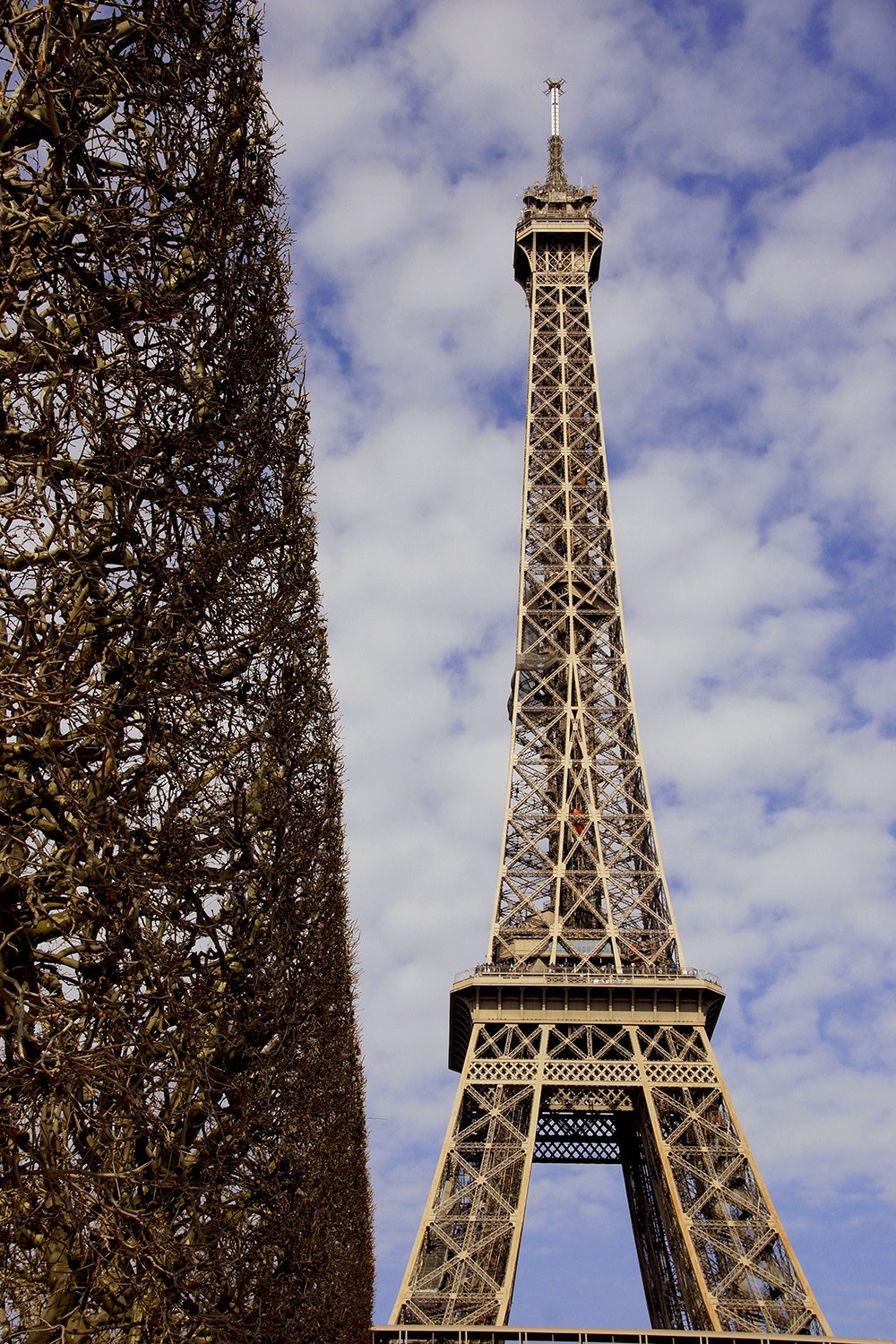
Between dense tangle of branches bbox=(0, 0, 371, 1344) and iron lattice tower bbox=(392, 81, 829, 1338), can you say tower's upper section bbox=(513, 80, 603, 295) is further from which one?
dense tangle of branches bbox=(0, 0, 371, 1344)

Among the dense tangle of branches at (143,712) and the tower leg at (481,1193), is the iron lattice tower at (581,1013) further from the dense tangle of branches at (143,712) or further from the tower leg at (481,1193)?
the dense tangle of branches at (143,712)

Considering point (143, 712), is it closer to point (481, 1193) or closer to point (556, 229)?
point (481, 1193)

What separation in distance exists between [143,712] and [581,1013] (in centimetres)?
3271

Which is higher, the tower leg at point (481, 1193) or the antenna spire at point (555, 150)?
the antenna spire at point (555, 150)

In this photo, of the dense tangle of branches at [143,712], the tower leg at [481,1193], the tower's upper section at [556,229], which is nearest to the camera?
the dense tangle of branches at [143,712]

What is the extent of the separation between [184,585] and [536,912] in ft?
112

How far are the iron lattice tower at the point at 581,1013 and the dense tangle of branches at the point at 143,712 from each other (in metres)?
23.3

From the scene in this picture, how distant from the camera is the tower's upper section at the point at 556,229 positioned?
56625 mm

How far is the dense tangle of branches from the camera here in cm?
741

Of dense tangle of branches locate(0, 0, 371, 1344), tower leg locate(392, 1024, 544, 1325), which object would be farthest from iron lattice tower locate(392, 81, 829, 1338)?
dense tangle of branches locate(0, 0, 371, 1344)

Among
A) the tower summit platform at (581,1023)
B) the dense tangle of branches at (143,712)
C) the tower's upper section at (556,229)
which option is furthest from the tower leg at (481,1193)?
the tower's upper section at (556,229)

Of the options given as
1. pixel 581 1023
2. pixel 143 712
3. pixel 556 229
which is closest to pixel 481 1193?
pixel 581 1023

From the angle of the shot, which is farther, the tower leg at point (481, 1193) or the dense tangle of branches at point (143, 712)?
the tower leg at point (481, 1193)

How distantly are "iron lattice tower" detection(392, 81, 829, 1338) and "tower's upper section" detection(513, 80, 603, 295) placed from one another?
391 centimetres
